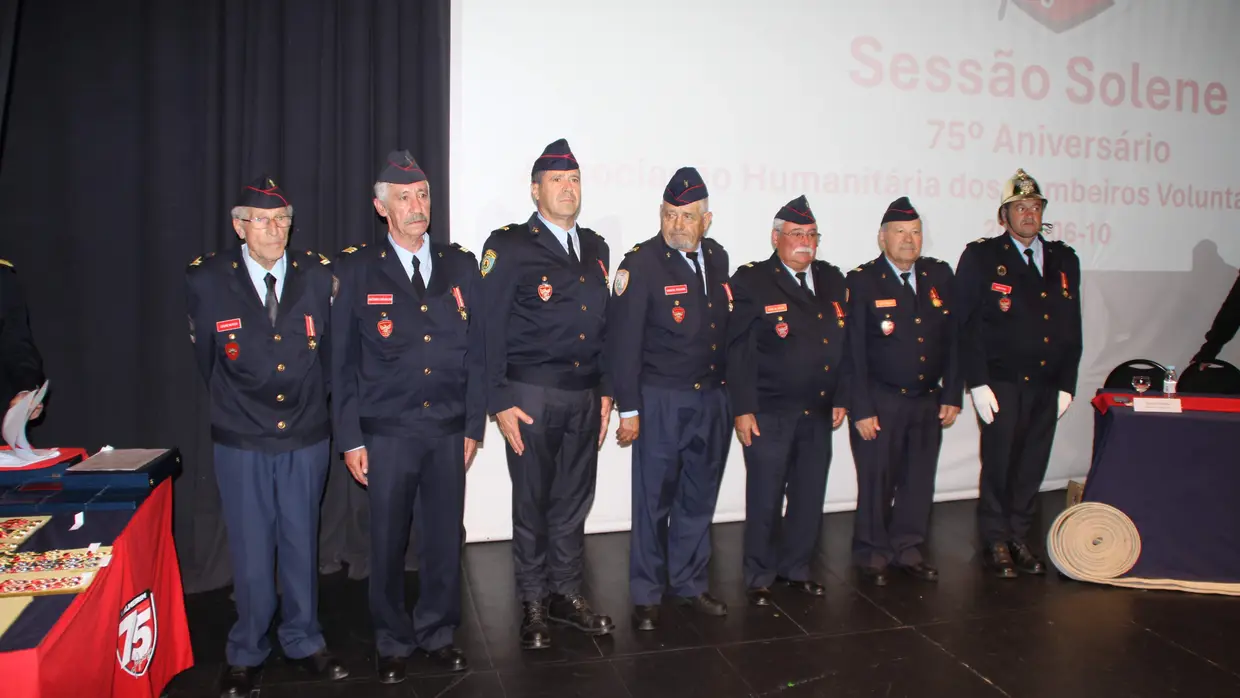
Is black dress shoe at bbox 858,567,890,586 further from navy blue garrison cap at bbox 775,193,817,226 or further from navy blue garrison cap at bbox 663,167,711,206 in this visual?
navy blue garrison cap at bbox 663,167,711,206

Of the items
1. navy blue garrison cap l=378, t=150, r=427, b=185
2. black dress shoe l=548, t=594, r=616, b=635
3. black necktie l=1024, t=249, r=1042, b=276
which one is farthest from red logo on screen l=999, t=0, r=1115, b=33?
black dress shoe l=548, t=594, r=616, b=635

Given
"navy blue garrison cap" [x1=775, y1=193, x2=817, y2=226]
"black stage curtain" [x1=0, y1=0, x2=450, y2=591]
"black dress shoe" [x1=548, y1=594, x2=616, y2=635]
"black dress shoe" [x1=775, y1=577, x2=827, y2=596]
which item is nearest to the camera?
"black dress shoe" [x1=548, y1=594, x2=616, y2=635]

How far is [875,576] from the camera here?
3951 millimetres

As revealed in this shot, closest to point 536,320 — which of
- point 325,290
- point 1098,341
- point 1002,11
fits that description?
point 325,290

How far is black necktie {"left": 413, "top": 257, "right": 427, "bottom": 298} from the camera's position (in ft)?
9.94

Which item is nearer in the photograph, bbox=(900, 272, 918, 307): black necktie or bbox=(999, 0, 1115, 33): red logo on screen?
bbox=(900, 272, 918, 307): black necktie

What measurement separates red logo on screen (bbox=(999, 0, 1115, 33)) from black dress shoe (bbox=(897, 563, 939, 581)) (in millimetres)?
3369

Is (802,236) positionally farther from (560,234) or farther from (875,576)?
(875,576)

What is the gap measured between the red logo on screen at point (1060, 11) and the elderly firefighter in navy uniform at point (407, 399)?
403 centimetres

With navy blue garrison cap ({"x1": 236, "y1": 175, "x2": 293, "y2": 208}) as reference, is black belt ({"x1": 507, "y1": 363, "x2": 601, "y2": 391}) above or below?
below

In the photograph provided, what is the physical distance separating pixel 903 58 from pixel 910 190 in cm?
77

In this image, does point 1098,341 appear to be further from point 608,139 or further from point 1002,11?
point 608,139

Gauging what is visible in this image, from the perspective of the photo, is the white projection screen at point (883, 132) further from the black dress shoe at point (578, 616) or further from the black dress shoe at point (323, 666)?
the black dress shoe at point (323, 666)

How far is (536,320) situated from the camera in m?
3.28
